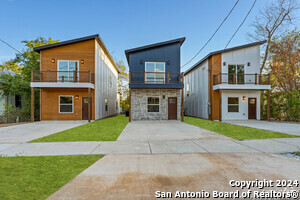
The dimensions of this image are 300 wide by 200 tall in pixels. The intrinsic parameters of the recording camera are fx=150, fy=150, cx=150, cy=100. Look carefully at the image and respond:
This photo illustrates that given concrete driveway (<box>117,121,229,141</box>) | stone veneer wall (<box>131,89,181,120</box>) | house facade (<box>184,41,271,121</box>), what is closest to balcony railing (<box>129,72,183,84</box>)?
stone veneer wall (<box>131,89,181,120</box>)

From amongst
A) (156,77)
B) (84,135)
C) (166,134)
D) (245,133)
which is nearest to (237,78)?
(156,77)

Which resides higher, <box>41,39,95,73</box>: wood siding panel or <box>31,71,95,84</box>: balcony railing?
<box>41,39,95,73</box>: wood siding panel

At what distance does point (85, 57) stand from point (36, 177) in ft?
39.5

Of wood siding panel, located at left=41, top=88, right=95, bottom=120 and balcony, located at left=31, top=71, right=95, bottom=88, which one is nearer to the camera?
balcony, located at left=31, top=71, right=95, bottom=88

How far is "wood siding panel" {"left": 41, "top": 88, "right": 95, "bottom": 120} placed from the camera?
12898mm

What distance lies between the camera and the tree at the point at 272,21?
15328mm

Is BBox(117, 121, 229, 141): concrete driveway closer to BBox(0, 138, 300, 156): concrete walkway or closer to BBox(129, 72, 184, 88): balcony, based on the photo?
BBox(0, 138, 300, 156): concrete walkway

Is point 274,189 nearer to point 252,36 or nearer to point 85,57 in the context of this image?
point 85,57

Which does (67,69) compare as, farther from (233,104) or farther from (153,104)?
(233,104)

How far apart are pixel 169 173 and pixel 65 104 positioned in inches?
503

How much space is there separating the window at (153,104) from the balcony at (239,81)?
551 centimetres

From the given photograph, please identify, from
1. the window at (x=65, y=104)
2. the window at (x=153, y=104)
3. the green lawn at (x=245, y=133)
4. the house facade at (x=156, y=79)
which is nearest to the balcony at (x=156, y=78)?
the house facade at (x=156, y=79)

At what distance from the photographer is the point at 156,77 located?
1340cm

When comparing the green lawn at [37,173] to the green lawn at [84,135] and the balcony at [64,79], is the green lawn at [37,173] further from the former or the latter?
the balcony at [64,79]
